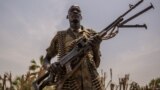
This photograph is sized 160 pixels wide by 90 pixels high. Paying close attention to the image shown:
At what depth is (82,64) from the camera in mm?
6062

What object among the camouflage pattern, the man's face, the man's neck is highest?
the man's face

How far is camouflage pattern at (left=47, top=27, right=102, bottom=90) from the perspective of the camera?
6.01 m

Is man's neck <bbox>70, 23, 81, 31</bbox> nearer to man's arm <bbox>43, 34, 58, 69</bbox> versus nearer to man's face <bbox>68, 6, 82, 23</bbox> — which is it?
man's face <bbox>68, 6, 82, 23</bbox>

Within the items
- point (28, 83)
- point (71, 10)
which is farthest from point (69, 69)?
point (28, 83)

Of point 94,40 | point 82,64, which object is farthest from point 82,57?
point 94,40

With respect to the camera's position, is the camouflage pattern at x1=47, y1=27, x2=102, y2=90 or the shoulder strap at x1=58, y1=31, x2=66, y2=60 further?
the shoulder strap at x1=58, y1=31, x2=66, y2=60

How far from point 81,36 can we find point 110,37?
454 mm

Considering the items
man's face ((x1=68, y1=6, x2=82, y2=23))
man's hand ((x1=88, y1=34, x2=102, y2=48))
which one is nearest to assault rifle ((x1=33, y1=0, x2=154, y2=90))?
man's hand ((x1=88, y1=34, x2=102, y2=48))

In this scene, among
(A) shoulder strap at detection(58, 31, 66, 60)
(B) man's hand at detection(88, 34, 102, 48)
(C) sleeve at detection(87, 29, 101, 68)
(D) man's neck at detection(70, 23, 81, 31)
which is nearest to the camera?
(B) man's hand at detection(88, 34, 102, 48)

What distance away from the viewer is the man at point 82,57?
6.01 meters

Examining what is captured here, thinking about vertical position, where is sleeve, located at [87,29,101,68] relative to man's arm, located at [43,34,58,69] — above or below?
below

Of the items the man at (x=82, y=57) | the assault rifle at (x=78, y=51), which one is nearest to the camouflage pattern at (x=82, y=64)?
the man at (x=82, y=57)

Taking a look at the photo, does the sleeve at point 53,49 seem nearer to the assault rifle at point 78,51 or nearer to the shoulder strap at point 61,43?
the shoulder strap at point 61,43

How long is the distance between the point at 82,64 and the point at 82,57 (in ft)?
0.37
